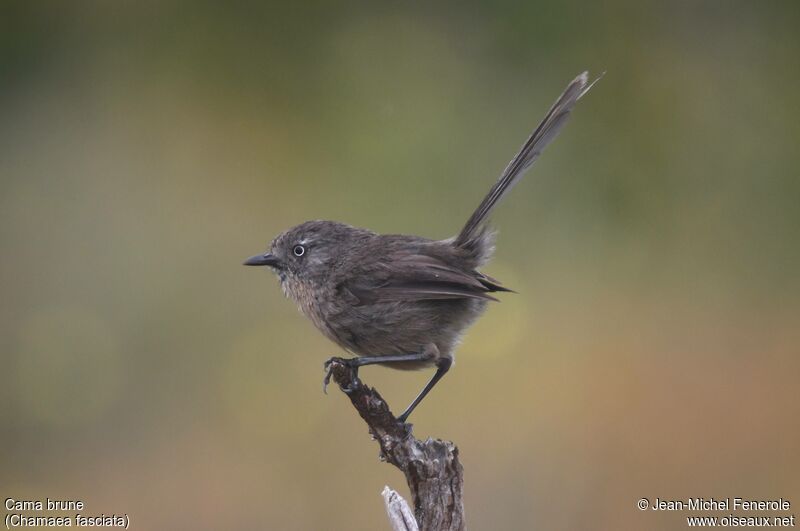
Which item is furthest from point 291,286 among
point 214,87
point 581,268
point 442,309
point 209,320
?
point 214,87

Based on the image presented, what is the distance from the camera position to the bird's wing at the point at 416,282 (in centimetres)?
479

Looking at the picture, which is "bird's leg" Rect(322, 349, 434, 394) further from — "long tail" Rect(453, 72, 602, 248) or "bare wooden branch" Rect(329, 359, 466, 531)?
"long tail" Rect(453, 72, 602, 248)

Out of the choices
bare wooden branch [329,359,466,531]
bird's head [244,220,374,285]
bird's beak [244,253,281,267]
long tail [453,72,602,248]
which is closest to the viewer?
bare wooden branch [329,359,466,531]

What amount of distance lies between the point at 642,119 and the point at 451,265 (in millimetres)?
4376

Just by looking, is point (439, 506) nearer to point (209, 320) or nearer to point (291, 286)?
point (291, 286)

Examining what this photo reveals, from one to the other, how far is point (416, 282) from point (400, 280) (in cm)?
8

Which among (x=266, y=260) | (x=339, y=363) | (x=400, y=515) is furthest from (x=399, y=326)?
(x=400, y=515)

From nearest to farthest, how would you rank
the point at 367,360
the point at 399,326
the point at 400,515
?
the point at 400,515
the point at 367,360
the point at 399,326

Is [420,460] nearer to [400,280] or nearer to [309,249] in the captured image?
[400,280]

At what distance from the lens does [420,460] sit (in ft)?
14.0

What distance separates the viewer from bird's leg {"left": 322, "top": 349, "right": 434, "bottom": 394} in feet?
14.3

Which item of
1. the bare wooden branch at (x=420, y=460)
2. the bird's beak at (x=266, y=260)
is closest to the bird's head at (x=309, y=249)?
the bird's beak at (x=266, y=260)

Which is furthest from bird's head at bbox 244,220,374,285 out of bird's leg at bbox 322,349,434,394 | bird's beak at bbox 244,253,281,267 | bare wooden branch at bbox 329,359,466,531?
bare wooden branch at bbox 329,359,466,531

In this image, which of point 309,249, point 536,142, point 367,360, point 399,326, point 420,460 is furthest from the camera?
point 309,249
